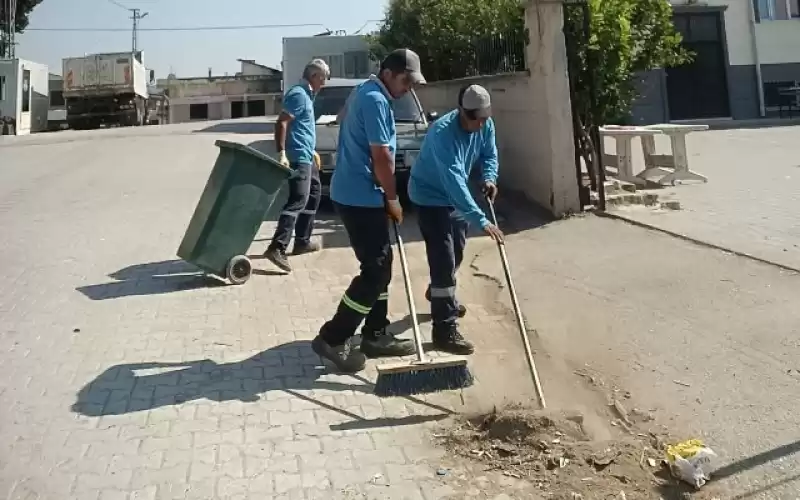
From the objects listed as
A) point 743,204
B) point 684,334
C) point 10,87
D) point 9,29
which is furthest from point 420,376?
point 9,29

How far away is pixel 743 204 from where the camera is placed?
9648 millimetres

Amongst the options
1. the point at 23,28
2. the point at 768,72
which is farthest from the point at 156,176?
the point at 23,28

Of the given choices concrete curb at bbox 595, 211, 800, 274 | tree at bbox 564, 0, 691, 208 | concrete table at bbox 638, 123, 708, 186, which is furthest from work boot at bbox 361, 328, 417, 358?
concrete table at bbox 638, 123, 708, 186

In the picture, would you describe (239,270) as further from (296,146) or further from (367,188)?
(367,188)

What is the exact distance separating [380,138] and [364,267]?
0.79 m

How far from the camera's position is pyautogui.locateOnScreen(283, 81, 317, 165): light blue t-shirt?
7469 millimetres

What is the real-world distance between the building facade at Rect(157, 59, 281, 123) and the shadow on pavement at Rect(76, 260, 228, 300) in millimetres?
55026

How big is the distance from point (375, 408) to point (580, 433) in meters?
1.14

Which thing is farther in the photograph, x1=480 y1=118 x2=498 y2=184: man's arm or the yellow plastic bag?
x1=480 y1=118 x2=498 y2=184: man's arm

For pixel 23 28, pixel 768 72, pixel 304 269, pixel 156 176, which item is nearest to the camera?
pixel 304 269

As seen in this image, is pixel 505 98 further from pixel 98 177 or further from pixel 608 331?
pixel 98 177

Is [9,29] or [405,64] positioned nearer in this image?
[405,64]

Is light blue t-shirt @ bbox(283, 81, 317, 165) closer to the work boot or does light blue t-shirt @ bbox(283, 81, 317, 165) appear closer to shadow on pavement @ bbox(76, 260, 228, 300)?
shadow on pavement @ bbox(76, 260, 228, 300)

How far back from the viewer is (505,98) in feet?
35.4
